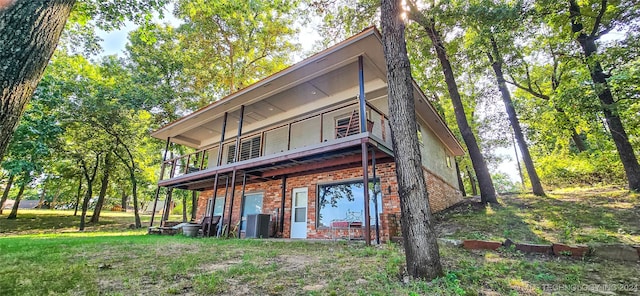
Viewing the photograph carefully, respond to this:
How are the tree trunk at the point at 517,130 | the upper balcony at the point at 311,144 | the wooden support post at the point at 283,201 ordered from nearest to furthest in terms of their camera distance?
the upper balcony at the point at 311,144 → the wooden support post at the point at 283,201 → the tree trunk at the point at 517,130

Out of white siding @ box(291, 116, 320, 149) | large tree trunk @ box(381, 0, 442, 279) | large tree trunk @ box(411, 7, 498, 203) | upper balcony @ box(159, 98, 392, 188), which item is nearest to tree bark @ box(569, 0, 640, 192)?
large tree trunk @ box(411, 7, 498, 203)

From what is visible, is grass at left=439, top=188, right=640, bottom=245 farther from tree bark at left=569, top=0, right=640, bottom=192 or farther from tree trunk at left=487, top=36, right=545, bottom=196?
tree trunk at left=487, top=36, right=545, bottom=196

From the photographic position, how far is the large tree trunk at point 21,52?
5.36 ft

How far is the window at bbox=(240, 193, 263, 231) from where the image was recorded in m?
11.3

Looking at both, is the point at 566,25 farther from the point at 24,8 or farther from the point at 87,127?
the point at 87,127

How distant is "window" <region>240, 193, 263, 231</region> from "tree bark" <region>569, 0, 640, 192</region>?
475 inches

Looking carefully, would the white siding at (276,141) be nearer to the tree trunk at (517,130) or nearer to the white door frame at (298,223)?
the white door frame at (298,223)

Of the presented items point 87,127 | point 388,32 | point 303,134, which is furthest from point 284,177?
point 87,127

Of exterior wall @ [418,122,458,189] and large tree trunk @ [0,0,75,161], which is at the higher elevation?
exterior wall @ [418,122,458,189]

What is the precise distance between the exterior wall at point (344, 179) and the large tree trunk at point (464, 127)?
5.03 ft

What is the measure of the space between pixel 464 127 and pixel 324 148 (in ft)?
19.6

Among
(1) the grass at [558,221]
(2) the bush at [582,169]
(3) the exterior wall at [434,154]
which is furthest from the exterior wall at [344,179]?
(2) the bush at [582,169]

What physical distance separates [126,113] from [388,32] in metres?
16.1

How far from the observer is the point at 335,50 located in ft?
22.2
